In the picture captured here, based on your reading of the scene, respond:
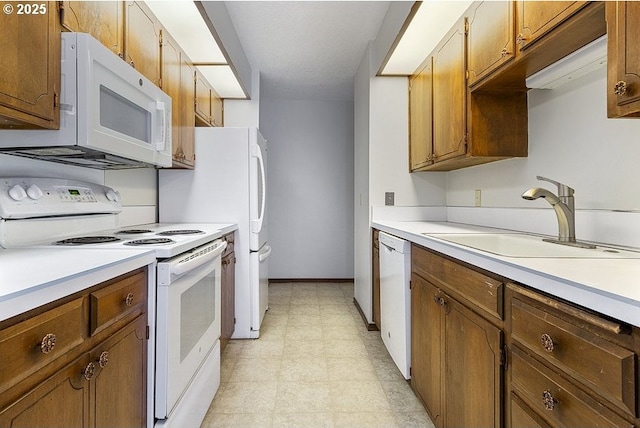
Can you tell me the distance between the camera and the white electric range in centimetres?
125

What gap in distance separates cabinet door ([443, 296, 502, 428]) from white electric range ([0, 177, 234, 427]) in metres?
1.06

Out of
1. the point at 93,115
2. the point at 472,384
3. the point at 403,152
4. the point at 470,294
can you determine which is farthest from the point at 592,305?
the point at 403,152

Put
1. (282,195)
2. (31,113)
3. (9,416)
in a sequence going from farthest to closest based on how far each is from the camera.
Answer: (282,195)
(31,113)
(9,416)

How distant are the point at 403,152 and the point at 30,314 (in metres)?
2.69

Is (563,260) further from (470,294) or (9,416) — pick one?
(9,416)

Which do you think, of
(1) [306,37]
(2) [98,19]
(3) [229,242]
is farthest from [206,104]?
(2) [98,19]

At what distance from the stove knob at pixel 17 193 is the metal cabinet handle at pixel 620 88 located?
2022 millimetres

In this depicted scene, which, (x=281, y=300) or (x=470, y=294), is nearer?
(x=470, y=294)

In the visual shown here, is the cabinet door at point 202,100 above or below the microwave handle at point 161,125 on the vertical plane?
above

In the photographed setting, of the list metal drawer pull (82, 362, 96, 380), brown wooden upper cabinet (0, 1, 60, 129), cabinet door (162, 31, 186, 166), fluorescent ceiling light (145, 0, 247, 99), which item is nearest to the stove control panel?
brown wooden upper cabinet (0, 1, 60, 129)

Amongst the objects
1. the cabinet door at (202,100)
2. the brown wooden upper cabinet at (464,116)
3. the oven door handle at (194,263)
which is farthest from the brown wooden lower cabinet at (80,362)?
the cabinet door at (202,100)

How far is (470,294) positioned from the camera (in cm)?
117

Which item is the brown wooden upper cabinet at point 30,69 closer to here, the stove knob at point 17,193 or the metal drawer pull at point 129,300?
the stove knob at point 17,193

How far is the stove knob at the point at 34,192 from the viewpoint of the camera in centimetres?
134
